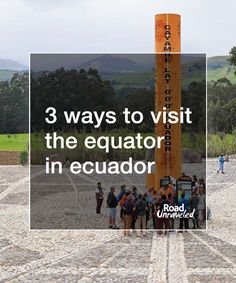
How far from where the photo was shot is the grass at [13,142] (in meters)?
51.6

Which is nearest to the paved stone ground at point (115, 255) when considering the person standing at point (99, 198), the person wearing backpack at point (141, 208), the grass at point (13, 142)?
the person wearing backpack at point (141, 208)

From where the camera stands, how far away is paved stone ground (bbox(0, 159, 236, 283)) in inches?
552

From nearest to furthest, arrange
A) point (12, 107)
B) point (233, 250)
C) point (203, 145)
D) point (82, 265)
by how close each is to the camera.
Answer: point (82, 265), point (233, 250), point (203, 145), point (12, 107)

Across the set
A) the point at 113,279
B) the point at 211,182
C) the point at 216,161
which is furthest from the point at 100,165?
the point at 113,279

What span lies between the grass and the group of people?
3240 cm

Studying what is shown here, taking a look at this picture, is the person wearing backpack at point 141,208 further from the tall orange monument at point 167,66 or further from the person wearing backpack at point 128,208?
the tall orange monument at point 167,66

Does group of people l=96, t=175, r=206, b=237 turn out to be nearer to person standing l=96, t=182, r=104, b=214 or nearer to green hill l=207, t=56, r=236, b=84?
person standing l=96, t=182, r=104, b=214

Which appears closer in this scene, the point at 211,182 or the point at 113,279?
the point at 113,279

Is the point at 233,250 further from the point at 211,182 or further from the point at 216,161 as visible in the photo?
the point at 216,161

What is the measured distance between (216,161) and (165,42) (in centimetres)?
2619

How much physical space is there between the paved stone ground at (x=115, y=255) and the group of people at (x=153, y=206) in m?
0.35

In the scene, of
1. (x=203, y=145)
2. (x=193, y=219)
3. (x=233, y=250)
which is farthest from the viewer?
(x=203, y=145)

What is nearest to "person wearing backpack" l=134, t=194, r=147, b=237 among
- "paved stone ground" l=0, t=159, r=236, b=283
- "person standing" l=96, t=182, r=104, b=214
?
"paved stone ground" l=0, t=159, r=236, b=283

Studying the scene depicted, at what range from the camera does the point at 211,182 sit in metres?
32.7
